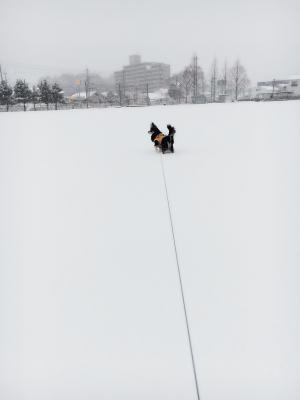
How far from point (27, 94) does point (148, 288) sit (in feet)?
184

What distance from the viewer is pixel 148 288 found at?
316cm

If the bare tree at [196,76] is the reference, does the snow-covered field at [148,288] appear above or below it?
below

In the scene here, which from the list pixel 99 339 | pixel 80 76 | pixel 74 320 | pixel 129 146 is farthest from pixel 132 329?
pixel 80 76

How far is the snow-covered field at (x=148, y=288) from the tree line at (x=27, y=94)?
48030 millimetres

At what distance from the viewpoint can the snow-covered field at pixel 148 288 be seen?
223 centimetres

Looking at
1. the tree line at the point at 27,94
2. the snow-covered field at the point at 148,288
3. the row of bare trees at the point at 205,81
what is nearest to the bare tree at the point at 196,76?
the row of bare trees at the point at 205,81

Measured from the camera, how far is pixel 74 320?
9.05 ft

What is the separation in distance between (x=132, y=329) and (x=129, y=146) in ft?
29.1

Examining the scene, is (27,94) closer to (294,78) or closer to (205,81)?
(205,81)

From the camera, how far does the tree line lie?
49438 mm

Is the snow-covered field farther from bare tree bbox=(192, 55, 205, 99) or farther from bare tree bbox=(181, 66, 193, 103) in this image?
bare tree bbox=(181, 66, 193, 103)

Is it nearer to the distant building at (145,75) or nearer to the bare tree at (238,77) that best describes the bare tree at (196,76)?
the bare tree at (238,77)

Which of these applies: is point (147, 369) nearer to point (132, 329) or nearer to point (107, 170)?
point (132, 329)

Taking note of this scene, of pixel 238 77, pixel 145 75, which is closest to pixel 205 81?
pixel 238 77
